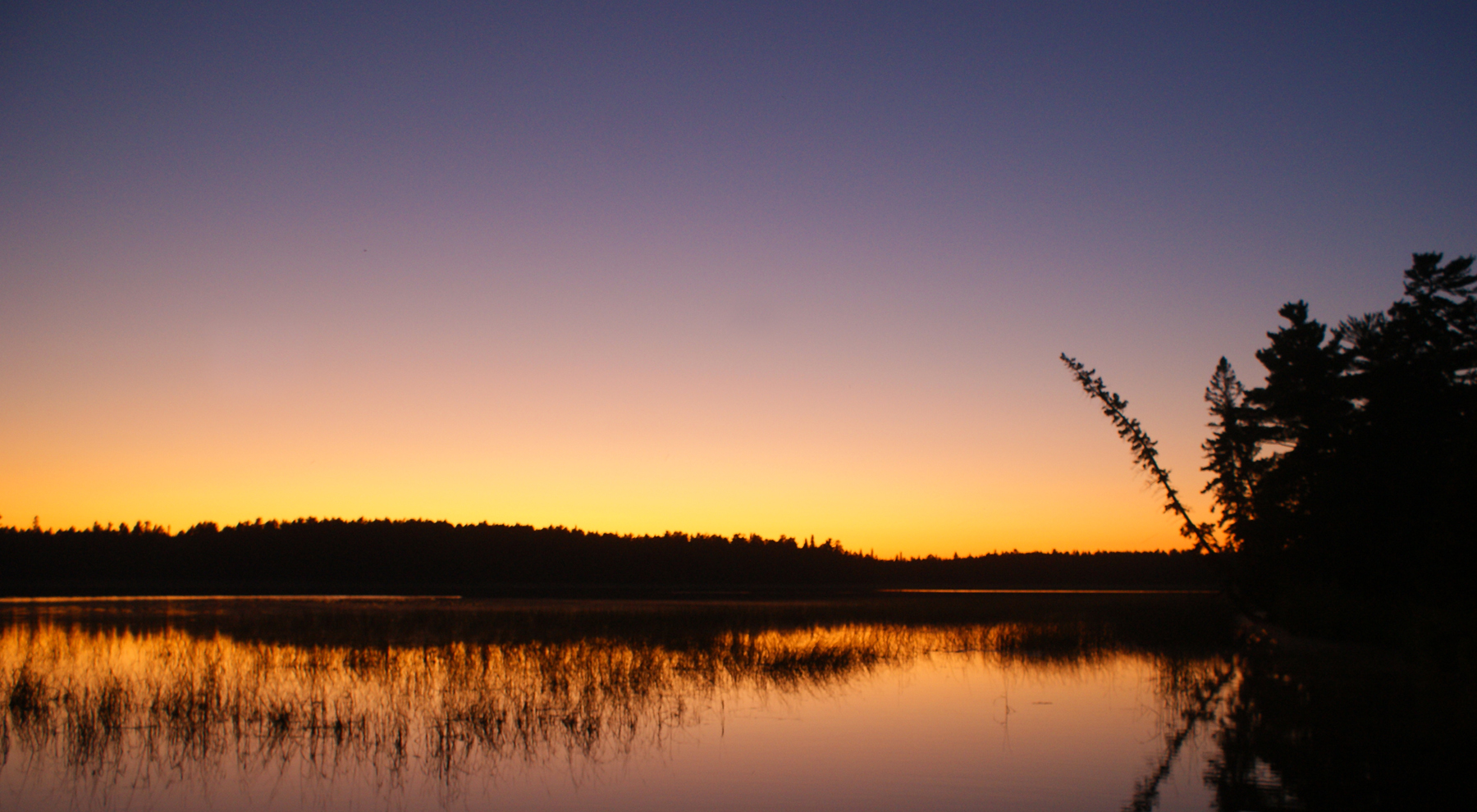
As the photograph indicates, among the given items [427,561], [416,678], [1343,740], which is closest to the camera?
[1343,740]

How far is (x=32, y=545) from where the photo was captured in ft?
443

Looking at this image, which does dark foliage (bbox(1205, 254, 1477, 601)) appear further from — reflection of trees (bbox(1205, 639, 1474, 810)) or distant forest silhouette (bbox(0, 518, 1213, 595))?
distant forest silhouette (bbox(0, 518, 1213, 595))

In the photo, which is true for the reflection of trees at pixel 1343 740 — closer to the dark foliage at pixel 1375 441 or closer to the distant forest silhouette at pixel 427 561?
the dark foliage at pixel 1375 441

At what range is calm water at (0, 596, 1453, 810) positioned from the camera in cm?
1315

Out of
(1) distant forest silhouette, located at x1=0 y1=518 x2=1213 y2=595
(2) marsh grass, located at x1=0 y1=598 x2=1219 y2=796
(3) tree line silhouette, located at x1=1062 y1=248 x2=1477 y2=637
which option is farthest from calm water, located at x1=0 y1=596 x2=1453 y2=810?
(1) distant forest silhouette, located at x1=0 y1=518 x2=1213 y2=595

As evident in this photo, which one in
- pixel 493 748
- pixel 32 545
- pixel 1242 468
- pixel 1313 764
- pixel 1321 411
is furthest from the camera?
pixel 32 545

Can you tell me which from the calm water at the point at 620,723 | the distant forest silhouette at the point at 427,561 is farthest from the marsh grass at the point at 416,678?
the distant forest silhouette at the point at 427,561

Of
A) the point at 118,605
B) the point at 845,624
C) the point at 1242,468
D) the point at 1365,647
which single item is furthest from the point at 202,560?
the point at 1365,647

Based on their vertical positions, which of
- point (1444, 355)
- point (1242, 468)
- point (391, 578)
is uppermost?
point (1444, 355)

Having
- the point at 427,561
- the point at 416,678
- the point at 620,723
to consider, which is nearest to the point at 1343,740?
the point at 620,723

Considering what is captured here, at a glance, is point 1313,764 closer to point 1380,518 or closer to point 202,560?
point 1380,518

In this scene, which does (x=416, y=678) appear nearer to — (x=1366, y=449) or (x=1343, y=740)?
(x=1343, y=740)

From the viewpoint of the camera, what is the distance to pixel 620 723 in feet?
59.3

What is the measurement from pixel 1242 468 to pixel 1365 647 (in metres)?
20.7
